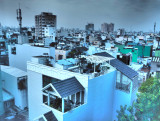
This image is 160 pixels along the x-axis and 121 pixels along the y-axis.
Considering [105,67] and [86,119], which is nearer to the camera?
[86,119]

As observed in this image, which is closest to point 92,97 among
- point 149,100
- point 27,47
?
point 149,100

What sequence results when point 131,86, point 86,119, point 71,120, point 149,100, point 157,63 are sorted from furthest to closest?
point 157,63 → point 131,86 → point 86,119 → point 71,120 → point 149,100

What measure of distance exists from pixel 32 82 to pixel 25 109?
1553 mm

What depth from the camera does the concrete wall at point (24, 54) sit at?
5.00 metres

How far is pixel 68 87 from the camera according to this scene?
230cm

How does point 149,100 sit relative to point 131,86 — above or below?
above

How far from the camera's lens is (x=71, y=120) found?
225 centimetres

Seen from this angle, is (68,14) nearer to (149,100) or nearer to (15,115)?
(149,100)

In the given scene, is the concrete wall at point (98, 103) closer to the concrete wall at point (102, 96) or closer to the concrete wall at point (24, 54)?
the concrete wall at point (102, 96)

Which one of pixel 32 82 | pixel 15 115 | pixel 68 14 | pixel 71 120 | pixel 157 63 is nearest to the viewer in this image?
pixel 71 120

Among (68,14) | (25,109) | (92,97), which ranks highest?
(68,14)

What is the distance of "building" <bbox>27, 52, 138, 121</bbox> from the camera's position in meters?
2.27

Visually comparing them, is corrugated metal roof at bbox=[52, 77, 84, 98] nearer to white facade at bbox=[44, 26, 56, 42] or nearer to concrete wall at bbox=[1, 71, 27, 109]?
concrete wall at bbox=[1, 71, 27, 109]

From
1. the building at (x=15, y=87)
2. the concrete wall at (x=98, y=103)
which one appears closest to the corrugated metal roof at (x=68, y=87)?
the concrete wall at (x=98, y=103)
